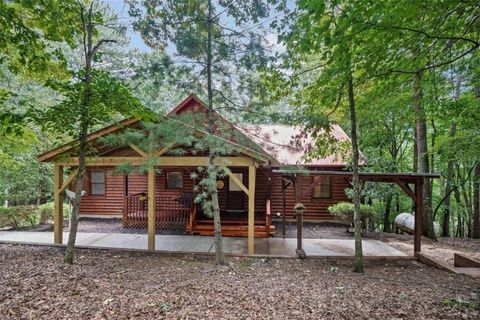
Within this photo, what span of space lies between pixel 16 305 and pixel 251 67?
5.59 metres

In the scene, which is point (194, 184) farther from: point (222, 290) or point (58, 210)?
point (222, 290)

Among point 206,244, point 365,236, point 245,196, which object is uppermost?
point 245,196

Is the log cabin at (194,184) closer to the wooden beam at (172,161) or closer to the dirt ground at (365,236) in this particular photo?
the wooden beam at (172,161)

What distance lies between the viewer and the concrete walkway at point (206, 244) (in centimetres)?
739

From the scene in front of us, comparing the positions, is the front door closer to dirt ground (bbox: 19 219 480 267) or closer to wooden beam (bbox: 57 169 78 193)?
dirt ground (bbox: 19 219 480 267)

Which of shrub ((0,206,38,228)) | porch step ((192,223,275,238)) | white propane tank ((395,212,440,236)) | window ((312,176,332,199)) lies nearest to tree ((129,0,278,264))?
porch step ((192,223,275,238))

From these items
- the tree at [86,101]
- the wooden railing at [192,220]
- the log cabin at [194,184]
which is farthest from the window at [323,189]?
the tree at [86,101]

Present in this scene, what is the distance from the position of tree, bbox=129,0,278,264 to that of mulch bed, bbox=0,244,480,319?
142 centimetres

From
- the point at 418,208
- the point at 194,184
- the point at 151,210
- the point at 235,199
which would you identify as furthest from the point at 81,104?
the point at 418,208

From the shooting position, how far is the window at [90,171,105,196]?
13.1 meters

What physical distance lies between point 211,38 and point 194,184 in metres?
7.27

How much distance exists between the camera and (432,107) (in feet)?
24.8

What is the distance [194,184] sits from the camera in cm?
1174

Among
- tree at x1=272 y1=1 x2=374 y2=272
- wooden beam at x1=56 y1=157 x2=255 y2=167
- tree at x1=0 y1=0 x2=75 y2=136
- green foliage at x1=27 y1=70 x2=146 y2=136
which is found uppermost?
tree at x1=0 y1=0 x2=75 y2=136
